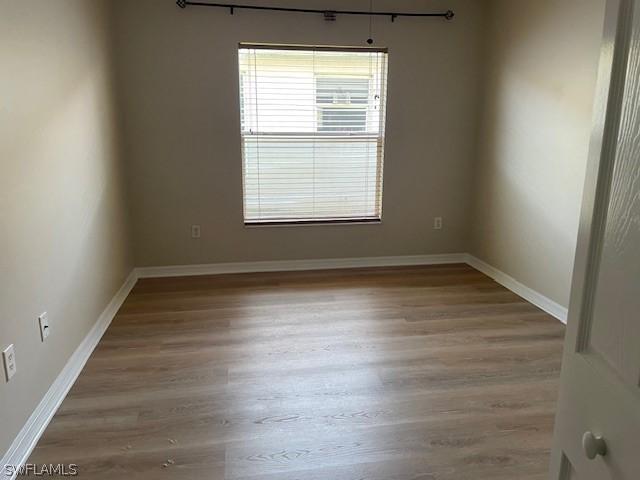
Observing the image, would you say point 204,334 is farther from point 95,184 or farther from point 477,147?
point 477,147

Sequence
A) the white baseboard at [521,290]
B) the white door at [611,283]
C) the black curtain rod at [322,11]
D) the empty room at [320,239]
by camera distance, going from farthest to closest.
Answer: the black curtain rod at [322,11]
the white baseboard at [521,290]
the empty room at [320,239]
the white door at [611,283]

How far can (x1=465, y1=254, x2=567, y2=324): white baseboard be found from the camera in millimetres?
3201

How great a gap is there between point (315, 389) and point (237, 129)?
7.78 ft

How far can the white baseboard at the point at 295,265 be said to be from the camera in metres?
4.05

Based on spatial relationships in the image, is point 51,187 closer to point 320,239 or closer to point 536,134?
point 320,239

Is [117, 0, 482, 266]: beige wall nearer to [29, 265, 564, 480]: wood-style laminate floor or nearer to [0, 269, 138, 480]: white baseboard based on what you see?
[29, 265, 564, 480]: wood-style laminate floor

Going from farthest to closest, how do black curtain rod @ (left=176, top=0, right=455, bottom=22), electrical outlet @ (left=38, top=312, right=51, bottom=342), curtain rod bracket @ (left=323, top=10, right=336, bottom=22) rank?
curtain rod bracket @ (left=323, top=10, right=336, bottom=22) < black curtain rod @ (left=176, top=0, right=455, bottom=22) < electrical outlet @ (left=38, top=312, right=51, bottom=342)

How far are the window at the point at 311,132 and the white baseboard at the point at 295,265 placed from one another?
0.40m

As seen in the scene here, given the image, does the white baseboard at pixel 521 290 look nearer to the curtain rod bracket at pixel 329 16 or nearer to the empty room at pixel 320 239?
the empty room at pixel 320 239

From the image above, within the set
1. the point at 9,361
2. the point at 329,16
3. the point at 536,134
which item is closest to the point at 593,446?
the point at 9,361

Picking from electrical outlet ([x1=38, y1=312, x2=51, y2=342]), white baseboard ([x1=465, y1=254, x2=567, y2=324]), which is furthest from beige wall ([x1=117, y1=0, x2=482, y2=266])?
electrical outlet ([x1=38, y1=312, x2=51, y2=342])

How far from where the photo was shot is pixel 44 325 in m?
2.10

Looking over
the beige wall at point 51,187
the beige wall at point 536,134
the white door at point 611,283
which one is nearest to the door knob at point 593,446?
the white door at point 611,283

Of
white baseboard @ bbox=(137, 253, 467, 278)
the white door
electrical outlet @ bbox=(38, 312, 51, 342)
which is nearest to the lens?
the white door
